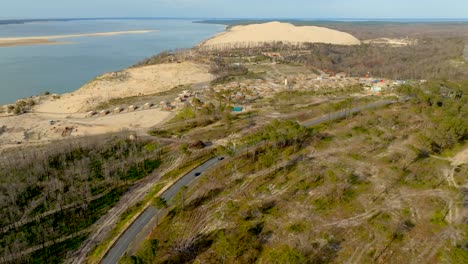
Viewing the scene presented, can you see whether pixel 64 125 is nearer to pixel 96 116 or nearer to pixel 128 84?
pixel 96 116

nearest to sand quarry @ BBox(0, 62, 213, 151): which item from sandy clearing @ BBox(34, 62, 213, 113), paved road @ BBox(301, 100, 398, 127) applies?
sandy clearing @ BBox(34, 62, 213, 113)

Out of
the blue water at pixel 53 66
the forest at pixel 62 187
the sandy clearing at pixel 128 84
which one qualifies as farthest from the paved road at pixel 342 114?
the blue water at pixel 53 66

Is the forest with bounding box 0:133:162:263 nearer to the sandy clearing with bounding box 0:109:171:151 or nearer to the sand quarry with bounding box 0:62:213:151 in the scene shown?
the sandy clearing with bounding box 0:109:171:151

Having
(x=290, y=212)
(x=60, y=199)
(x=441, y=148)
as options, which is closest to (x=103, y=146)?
(x=60, y=199)

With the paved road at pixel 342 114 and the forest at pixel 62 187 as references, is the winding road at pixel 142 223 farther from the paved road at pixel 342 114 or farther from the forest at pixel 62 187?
the paved road at pixel 342 114

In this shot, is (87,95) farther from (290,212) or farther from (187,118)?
(290,212)

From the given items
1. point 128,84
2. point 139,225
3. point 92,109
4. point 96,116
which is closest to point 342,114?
point 139,225
